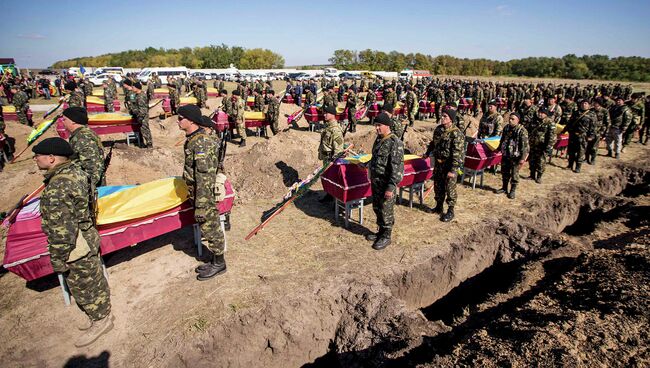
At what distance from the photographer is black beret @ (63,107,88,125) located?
498cm

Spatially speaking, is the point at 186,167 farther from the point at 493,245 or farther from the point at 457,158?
the point at 493,245

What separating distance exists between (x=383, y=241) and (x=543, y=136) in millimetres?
5915

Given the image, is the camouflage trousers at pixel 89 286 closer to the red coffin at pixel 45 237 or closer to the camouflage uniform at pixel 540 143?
the red coffin at pixel 45 237

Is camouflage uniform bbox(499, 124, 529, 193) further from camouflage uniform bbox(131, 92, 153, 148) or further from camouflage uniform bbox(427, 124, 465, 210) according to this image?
camouflage uniform bbox(131, 92, 153, 148)

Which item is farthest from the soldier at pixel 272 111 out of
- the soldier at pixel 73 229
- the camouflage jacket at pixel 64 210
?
the camouflage jacket at pixel 64 210

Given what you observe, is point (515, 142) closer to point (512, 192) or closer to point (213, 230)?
point (512, 192)

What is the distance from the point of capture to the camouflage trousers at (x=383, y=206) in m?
5.41

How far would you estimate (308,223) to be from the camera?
6586mm

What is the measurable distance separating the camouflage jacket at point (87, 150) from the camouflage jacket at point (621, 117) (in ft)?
50.2

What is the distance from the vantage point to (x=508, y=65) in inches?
3036

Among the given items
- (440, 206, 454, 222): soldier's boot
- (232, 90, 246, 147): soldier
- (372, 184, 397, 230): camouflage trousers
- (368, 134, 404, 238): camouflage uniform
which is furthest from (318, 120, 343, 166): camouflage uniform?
(232, 90, 246, 147): soldier

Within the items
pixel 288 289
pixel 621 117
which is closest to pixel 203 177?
pixel 288 289

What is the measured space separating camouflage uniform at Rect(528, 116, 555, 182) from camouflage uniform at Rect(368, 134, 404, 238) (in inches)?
213

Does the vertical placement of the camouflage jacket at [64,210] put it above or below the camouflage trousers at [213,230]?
above
